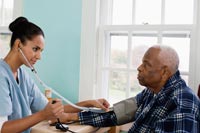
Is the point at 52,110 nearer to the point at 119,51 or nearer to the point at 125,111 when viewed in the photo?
the point at 125,111

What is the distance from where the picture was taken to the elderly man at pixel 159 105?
1292 mm

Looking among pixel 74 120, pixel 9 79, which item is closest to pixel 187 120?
pixel 74 120

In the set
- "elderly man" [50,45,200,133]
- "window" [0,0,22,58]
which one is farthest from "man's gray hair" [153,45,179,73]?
"window" [0,0,22,58]

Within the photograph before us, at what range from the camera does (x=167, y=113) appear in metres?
1.38

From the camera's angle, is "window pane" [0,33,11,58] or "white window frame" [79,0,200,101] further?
"window pane" [0,33,11,58]

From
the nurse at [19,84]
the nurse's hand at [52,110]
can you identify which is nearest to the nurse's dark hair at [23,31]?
the nurse at [19,84]

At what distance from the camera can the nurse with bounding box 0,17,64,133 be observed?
52.5 inches

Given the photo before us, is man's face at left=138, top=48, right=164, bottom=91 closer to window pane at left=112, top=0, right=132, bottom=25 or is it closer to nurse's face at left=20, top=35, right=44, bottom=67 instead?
nurse's face at left=20, top=35, right=44, bottom=67

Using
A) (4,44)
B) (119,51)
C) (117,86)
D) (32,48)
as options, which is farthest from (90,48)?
(4,44)

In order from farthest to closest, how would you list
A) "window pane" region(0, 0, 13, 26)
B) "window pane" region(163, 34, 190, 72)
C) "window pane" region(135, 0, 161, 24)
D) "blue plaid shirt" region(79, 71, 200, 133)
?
"window pane" region(0, 0, 13, 26) < "window pane" region(135, 0, 161, 24) < "window pane" region(163, 34, 190, 72) < "blue plaid shirt" region(79, 71, 200, 133)

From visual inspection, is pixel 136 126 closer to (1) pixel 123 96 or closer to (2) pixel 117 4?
(1) pixel 123 96

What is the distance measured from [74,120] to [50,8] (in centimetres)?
114

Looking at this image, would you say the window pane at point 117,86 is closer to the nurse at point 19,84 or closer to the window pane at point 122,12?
the window pane at point 122,12

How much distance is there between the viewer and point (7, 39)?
2.91m
